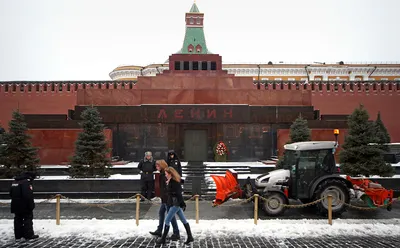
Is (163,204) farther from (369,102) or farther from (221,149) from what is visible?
(369,102)

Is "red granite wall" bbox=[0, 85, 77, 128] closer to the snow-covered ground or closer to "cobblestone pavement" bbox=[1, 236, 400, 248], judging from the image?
the snow-covered ground

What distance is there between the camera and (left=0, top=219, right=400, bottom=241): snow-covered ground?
8.07 metres

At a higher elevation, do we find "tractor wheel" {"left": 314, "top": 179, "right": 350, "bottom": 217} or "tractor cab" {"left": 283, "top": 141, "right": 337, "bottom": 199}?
"tractor cab" {"left": 283, "top": 141, "right": 337, "bottom": 199}

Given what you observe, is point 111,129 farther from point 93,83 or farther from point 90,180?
point 93,83

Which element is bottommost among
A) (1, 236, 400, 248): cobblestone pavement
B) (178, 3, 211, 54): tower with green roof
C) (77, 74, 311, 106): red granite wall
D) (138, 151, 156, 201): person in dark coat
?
(1, 236, 400, 248): cobblestone pavement

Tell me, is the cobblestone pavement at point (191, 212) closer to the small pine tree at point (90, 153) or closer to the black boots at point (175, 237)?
the black boots at point (175, 237)

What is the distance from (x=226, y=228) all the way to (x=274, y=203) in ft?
6.80

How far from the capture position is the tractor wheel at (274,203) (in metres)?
9.74

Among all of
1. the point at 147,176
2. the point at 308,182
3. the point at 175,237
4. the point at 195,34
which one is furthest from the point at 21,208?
the point at 195,34

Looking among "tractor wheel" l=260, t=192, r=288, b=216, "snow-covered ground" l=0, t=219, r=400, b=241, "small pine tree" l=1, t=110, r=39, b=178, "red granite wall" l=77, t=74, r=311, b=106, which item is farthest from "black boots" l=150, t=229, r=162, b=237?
"red granite wall" l=77, t=74, r=311, b=106

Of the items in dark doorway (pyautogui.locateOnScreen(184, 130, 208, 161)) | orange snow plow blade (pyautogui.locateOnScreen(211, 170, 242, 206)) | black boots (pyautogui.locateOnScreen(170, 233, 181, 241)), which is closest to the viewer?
black boots (pyautogui.locateOnScreen(170, 233, 181, 241))

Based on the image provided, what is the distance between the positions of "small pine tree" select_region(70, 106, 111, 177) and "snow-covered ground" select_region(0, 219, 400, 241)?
471 cm

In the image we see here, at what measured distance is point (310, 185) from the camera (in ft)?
32.4

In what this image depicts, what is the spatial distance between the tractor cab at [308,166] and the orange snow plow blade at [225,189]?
1783 mm
